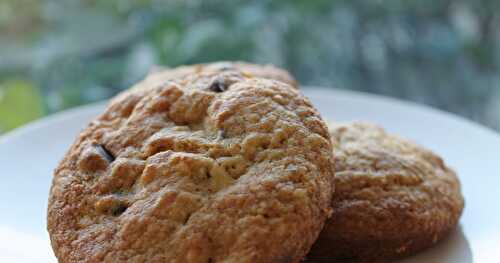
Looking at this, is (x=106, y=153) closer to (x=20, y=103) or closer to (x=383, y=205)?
(x=383, y=205)

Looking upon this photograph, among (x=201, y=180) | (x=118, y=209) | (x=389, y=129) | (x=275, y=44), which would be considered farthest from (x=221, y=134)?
(x=275, y=44)

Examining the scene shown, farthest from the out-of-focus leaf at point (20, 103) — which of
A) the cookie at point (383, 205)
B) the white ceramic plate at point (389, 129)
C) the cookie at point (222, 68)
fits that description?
the cookie at point (383, 205)

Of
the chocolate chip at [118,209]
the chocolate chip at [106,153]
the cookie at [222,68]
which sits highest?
the cookie at [222,68]

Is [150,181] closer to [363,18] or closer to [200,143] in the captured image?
[200,143]

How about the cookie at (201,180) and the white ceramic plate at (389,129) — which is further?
the white ceramic plate at (389,129)

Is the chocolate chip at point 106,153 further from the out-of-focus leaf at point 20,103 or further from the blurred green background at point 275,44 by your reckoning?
the blurred green background at point 275,44

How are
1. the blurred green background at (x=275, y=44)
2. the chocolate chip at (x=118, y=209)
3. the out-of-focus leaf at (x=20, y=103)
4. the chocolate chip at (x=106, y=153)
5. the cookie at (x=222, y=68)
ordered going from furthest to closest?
the blurred green background at (x=275, y=44), the out-of-focus leaf at (x=20, y=103), the cookie at (x=222, y=68), the chocolate chip at (x=106, y=153), the chocolate chip at (x=118, y=209)

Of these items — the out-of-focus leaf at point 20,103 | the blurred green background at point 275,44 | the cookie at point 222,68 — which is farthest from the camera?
the blurred green background at point 275,44
